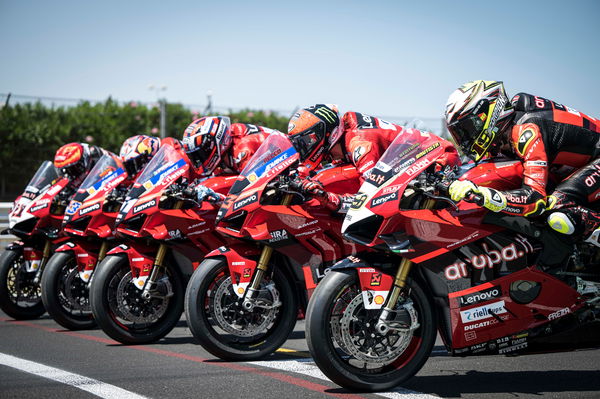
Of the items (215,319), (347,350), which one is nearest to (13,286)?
(215,319)

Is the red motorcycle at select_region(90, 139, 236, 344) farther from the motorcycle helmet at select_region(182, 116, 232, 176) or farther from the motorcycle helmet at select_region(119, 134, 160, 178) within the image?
the motorcycle helmet at select_region(119, 134, 160, 178)

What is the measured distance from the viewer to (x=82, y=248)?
9141mm

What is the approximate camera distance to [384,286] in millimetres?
5066

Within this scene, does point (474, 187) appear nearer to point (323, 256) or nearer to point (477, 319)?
point (477, 319)

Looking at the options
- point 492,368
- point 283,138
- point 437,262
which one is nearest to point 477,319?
point 437,262

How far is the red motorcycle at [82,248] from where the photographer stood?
8828 millimetres

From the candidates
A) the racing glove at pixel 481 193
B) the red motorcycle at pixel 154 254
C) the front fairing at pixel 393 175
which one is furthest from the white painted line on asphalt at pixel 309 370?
the red motorcycle at pixel 154 254

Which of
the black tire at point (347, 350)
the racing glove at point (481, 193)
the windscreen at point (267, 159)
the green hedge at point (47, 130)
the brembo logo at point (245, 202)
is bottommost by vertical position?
the black tire at point (347, 350)

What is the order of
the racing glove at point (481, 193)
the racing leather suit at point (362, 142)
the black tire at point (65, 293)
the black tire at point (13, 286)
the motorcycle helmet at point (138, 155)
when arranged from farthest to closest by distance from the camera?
the black tire at point (13, 286)
the motorcycle helmet at point (138, 155)
the black tire at point (65, 293)
the racing leather suit at point (362, 142)
the racing glove at point (481, 193)

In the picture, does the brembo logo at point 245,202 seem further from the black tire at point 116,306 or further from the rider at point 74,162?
the rider at point 74,162

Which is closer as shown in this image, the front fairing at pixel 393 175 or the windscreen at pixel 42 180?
the front fairing at pixel 393 175

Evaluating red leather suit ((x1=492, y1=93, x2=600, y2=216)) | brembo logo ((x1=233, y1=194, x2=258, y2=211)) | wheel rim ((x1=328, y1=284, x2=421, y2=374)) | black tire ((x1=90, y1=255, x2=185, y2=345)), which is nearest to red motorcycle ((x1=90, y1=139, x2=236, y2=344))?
black tire ((x1=90, y1=255, x2=185, y2=345))

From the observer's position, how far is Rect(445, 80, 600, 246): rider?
17.0ft

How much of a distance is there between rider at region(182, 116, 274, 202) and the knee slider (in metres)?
3.43
